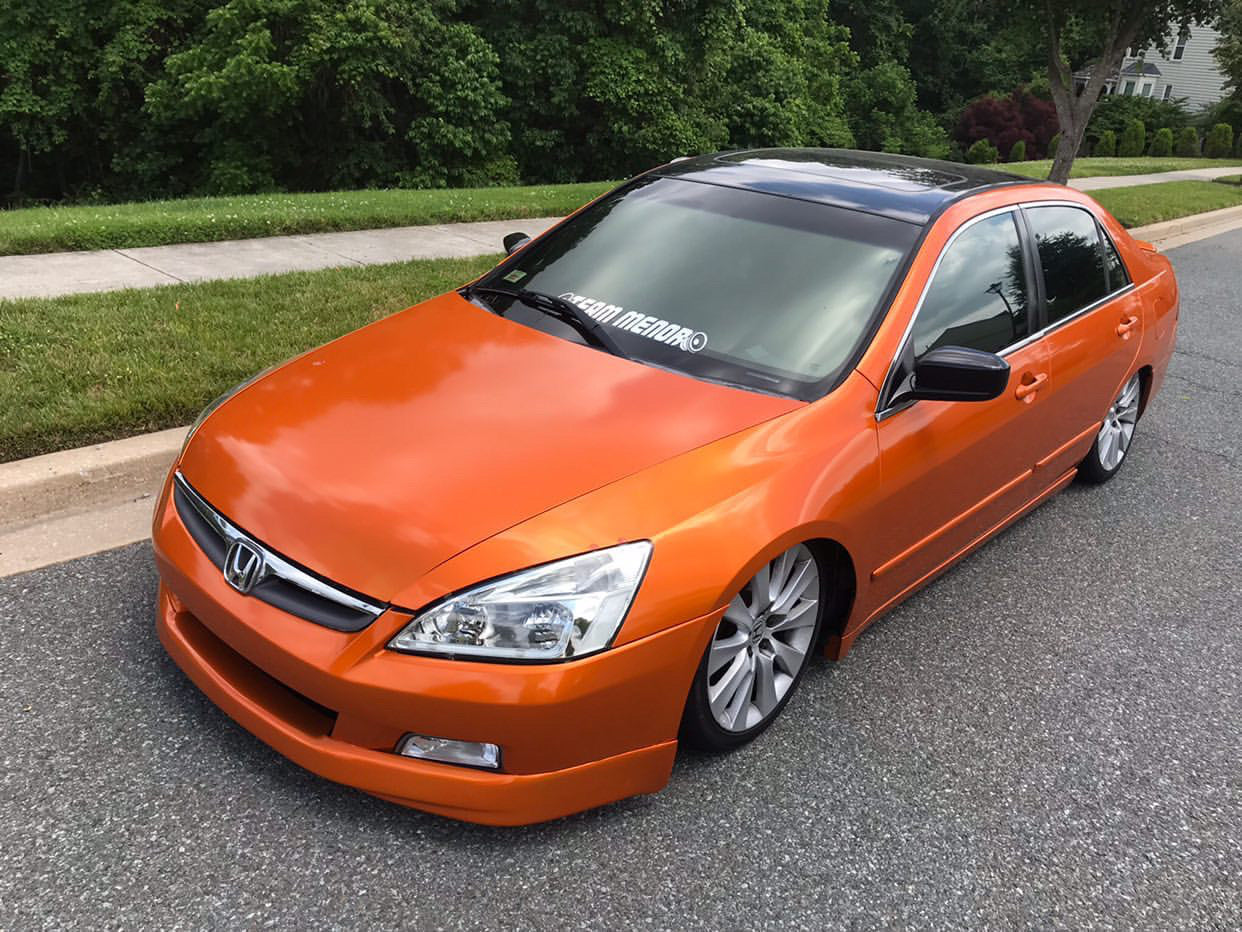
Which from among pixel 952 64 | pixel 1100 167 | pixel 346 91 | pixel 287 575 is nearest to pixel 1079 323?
pixel 287 575

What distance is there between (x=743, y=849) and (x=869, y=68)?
4579 cm

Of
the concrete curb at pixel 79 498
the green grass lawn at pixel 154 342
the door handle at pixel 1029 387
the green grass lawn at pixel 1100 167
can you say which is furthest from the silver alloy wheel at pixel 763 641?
the green grass lawn at pixel 1100 167

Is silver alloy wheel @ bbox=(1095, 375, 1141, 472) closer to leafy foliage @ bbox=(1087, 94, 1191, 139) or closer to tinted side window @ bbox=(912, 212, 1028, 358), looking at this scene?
tinted side window @ bbox=(912, 212, 1028, 358)

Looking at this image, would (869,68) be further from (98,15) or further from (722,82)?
(98,15)

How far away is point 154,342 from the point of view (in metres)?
5.39

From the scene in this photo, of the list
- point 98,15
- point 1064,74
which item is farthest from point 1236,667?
point 98,15

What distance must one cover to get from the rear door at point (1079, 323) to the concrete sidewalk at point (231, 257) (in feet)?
16.4

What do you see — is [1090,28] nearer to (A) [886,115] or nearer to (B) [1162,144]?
(A) [886,115]

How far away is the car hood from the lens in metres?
2.58

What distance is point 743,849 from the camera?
2703 mm

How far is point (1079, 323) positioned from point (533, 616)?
298cm

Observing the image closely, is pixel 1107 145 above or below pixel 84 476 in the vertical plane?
below

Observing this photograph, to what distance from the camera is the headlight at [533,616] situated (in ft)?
7.94

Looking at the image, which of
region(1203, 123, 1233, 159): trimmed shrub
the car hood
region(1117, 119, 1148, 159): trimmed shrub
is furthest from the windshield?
region(1203, 123, 1233, 159): trimmed shrub
